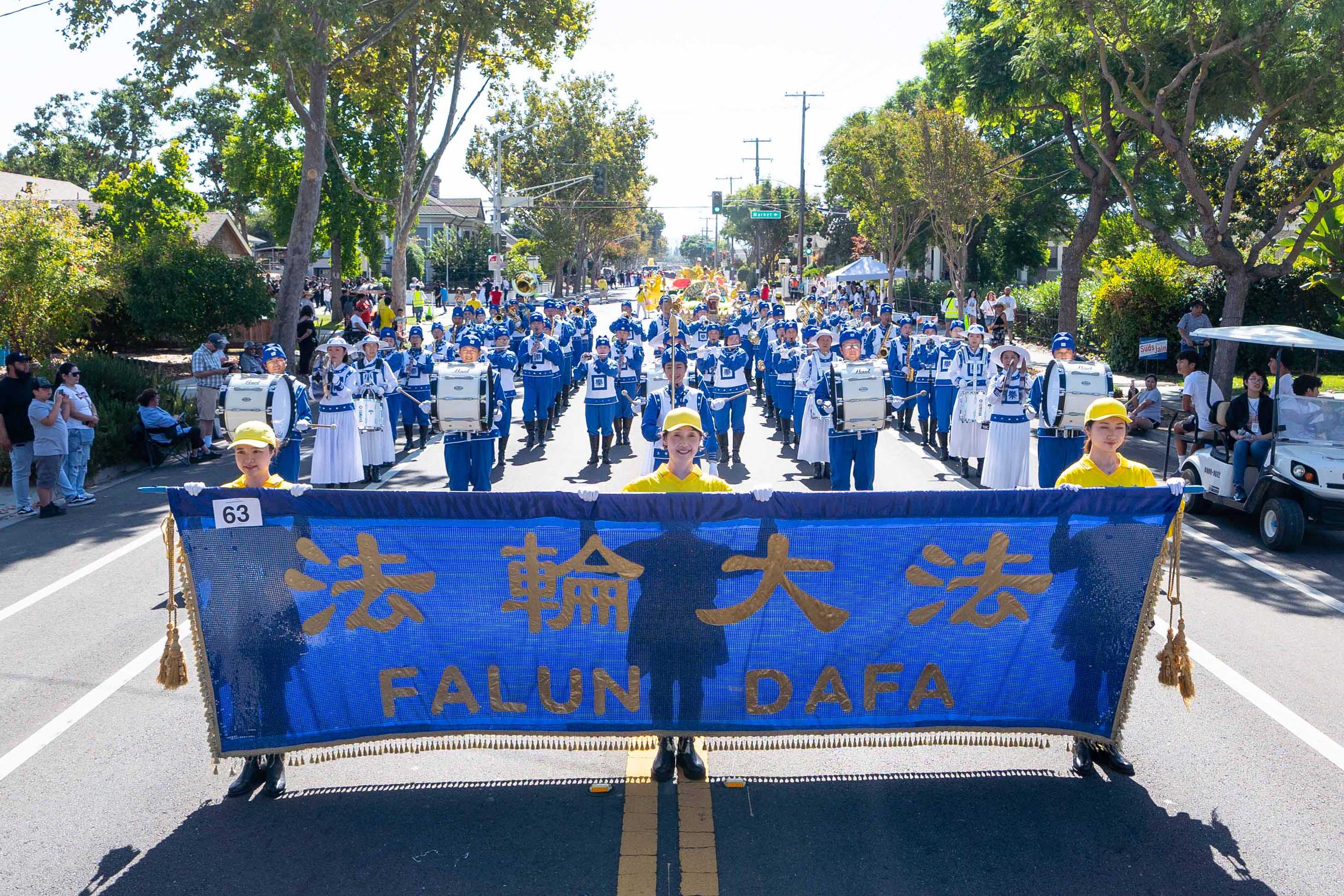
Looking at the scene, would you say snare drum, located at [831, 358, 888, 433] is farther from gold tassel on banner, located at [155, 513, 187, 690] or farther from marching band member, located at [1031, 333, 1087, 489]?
gold tassel on banner, located at [155, 513, 187, 690]

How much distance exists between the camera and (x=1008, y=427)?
40.7ft

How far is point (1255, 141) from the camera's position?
16.7 meters

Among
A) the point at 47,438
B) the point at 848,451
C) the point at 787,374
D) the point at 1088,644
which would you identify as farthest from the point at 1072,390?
the point at 47,438

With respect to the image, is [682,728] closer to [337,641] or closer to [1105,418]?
[337,641]

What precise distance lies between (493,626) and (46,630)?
4.79 meters

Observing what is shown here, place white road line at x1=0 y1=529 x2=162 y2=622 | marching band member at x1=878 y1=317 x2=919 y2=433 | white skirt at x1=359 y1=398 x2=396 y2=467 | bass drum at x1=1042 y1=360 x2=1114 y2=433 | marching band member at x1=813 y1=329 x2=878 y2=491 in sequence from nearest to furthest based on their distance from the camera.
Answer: white road line at x1=0 y1=529 x2=162 y2=622
bass drum at x1=1042 y1=360 x2=1114 y2=433
marching band member at x1=813 y1=329 x2=878 y2=491
white skirt at x1=359 y1=398 x2=396 y2=467
marching band member at x1=878 y1=317 x2=919 y2=433

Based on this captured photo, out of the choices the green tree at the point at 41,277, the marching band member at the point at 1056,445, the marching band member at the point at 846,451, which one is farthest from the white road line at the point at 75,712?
the green tree at the point at 41,277

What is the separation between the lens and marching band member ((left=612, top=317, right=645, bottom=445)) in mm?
16484

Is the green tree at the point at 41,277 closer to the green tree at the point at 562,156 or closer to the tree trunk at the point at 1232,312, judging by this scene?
the tree trunk at the point at 1232,312

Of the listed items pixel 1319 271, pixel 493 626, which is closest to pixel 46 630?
pixel 493 626

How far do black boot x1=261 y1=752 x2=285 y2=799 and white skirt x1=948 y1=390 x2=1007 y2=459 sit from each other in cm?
999

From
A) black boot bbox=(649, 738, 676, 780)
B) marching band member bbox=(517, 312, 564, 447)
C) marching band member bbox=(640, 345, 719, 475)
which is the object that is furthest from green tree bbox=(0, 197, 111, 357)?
black boot bbox=(649, 738, 676, 780)

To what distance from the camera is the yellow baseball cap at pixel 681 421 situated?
580 centimetres

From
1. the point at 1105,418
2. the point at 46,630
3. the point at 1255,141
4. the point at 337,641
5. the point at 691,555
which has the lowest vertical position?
the point at 46,630
